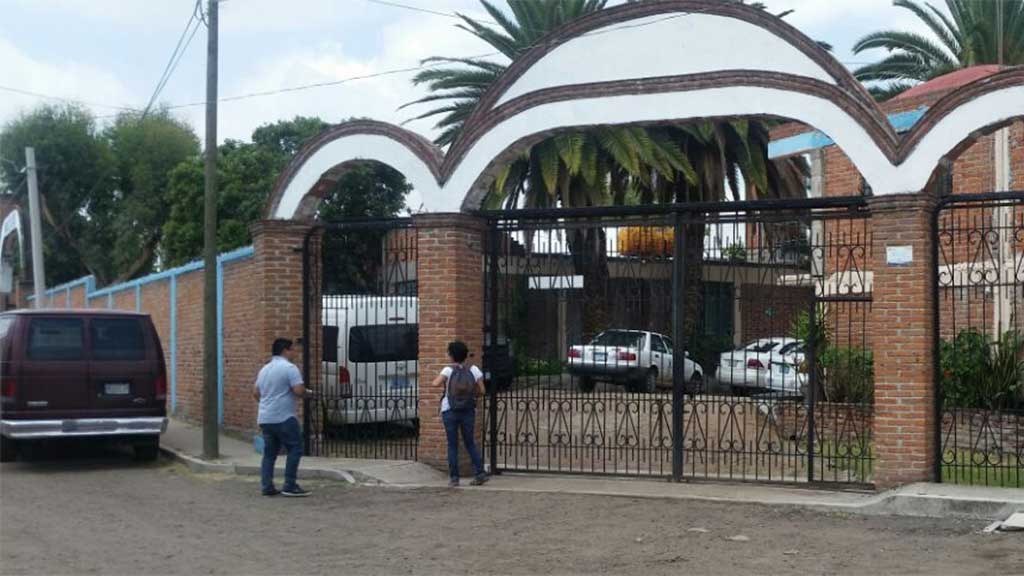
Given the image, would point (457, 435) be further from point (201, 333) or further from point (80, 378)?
point (201, 333)

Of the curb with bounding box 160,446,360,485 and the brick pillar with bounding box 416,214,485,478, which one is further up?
the brick pillar with bounding box 416,214,485,478

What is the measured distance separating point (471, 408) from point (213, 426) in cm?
379

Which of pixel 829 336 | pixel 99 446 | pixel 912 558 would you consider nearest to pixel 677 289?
pixel 912 558

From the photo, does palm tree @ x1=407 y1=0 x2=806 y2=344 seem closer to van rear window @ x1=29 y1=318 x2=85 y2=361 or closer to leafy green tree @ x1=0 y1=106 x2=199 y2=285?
van rear window @ x1=29 y1=318 x2=85 y2=361

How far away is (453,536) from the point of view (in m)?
9.05

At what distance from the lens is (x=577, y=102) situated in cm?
1164

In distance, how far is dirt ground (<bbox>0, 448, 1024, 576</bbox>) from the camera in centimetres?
789

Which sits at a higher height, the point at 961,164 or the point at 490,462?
the point at 961,164

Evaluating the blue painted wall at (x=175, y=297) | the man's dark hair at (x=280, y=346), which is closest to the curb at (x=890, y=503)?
the man's dark hair at (x=280, y=346)

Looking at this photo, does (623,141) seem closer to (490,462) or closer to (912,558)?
(490,462)

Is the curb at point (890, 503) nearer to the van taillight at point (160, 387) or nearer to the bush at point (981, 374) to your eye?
the van taillight at point (160, 387)

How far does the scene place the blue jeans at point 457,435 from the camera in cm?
1148

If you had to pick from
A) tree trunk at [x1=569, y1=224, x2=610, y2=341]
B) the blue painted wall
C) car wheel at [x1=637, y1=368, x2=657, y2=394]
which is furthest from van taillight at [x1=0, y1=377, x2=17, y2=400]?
car wheel at [x1=637, y1=368, x2=657, y2=394]

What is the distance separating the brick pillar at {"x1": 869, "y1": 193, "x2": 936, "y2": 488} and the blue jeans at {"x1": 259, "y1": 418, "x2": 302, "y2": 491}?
18.7 feet
